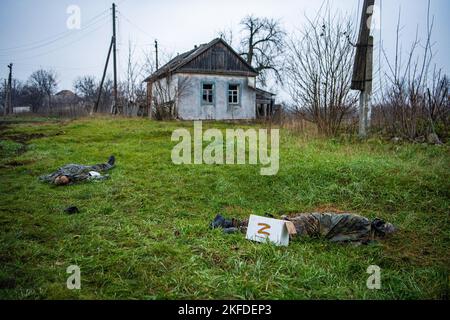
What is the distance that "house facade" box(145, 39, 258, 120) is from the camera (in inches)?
759

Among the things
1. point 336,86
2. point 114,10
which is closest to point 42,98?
point 114,10

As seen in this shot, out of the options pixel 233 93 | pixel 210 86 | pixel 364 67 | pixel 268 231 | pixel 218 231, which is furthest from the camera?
pixel 233 93

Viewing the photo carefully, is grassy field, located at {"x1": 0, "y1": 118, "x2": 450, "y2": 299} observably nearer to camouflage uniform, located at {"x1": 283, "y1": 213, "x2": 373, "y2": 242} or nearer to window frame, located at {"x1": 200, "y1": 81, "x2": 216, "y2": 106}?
camouflage uniform, located at {"x1": 283, "y1": 213, "x2": 373, "y2": 242}

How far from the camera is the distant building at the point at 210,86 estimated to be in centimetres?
1930

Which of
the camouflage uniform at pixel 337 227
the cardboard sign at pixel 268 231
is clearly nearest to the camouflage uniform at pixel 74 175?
the cardboard sign at pixel 268 231

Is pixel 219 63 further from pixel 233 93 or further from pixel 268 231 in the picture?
pixel 268 231

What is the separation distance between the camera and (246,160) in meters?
6.83

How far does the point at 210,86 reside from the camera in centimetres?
2027

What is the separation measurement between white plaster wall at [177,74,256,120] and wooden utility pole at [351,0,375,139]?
1223 centimetres

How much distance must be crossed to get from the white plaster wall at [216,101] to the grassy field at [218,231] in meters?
12.3

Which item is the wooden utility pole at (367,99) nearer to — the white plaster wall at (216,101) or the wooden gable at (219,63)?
the white plaster wall at (216,101)

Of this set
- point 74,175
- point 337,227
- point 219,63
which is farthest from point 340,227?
point 219,63

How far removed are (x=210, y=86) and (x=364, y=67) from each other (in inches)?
521
